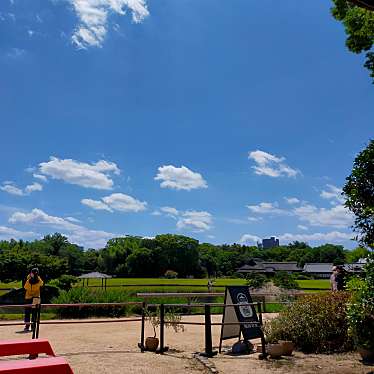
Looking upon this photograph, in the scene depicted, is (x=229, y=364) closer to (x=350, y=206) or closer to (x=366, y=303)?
(x=366, y=303)

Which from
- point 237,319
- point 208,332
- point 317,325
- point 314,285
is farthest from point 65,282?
point 314,285

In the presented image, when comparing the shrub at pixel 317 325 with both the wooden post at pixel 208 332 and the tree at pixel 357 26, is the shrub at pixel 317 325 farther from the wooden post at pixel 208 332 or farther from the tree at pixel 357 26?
the tree at pixel 357 26

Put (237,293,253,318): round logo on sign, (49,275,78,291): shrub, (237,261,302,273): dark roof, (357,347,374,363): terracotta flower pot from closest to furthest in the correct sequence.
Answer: (357,347,374,363): terracotta flower pot → (237,293,253,318): round logo on sign → (49,275,78,291): shrub → (237,261,302,273): dark roof

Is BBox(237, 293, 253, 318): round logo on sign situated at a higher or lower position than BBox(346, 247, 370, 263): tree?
lower

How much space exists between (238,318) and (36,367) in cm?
572

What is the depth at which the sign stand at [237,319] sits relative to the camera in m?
8.38

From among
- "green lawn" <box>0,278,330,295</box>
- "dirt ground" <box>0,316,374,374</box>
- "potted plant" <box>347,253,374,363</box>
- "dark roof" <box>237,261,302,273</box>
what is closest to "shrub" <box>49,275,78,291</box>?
"green lawn" <box>0,278,330,295</box>

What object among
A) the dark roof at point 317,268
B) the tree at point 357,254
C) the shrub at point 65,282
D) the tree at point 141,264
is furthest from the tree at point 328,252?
the tree at point 357,254

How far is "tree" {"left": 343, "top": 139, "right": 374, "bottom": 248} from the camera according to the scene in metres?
6.49

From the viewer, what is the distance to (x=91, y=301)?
1580 cm

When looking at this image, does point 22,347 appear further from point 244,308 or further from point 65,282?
point 65,282

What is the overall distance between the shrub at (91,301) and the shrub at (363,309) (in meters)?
10.3

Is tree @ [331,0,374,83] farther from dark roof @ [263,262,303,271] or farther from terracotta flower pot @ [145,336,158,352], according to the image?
dark roof @ [263,262,303,271]

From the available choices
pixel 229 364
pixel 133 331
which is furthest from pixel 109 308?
pixel 229 364
